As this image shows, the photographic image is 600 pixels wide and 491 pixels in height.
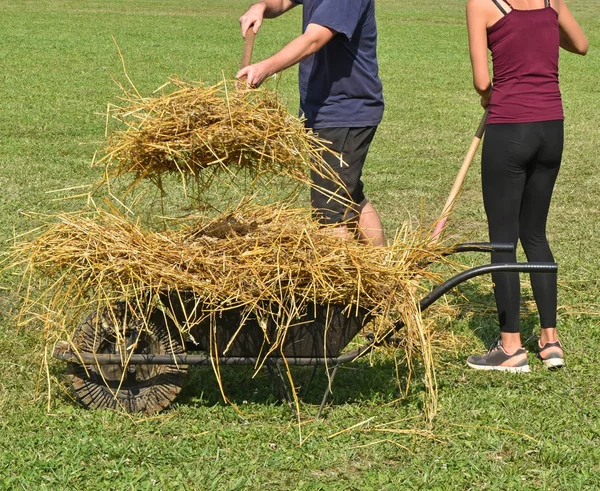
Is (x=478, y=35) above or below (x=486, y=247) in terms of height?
above

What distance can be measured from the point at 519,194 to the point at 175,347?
5.91ft

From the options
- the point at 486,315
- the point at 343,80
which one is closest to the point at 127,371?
the point at 343,80

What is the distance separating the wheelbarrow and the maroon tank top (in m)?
0.82

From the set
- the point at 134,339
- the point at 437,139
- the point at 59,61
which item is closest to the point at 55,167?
the point at 437,139

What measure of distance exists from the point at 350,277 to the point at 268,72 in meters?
0.88

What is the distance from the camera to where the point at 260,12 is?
4613mm

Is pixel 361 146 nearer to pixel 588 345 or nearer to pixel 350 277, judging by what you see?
pixel 350 277

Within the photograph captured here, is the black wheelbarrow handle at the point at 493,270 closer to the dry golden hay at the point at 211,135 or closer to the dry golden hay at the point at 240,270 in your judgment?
the dry golden hay at the point at 240,270

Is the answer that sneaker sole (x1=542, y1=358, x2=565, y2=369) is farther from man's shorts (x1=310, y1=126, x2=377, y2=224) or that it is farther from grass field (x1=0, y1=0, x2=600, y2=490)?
man's shorts (x1=310, y1=126, x2=377, y2=224)

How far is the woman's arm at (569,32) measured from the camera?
4.77 metres

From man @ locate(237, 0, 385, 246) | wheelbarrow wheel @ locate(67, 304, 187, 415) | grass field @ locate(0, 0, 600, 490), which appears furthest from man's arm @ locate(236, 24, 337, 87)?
wheelbarrow wheel @ locate(67, 304, 187, 415)

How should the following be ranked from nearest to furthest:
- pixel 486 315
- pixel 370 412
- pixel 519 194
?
pixel 370 412 < pixel 519 194 < pixel 486 315

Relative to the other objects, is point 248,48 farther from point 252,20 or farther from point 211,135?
point 211,135

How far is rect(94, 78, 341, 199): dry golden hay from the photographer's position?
3.80 meters
